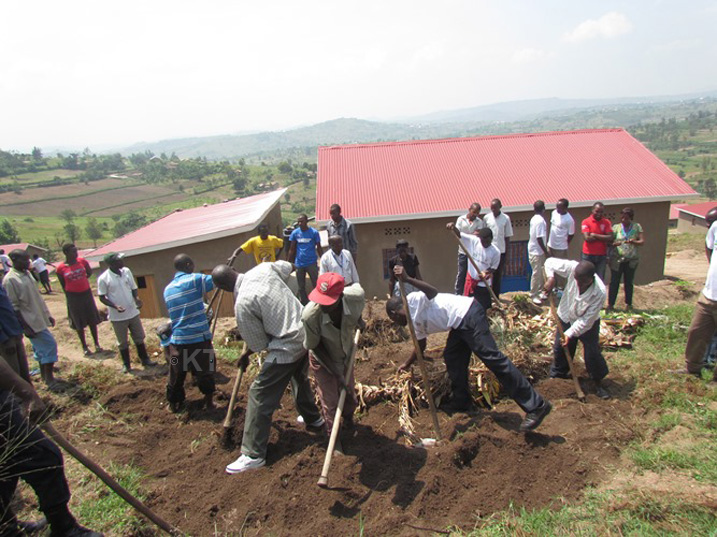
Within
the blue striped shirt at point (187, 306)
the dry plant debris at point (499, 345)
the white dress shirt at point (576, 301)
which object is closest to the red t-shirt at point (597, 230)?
the dry plant debris at point (499, 345)

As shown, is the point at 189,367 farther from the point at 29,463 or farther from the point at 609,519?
the point at 609,519

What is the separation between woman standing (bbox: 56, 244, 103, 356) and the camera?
7.14m

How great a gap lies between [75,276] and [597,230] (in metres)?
8.05

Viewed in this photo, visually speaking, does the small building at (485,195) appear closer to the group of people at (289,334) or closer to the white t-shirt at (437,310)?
the group of people at (289,334)

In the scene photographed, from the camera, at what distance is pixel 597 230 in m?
7.55

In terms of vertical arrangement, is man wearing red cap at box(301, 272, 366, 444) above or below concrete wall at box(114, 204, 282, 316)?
above

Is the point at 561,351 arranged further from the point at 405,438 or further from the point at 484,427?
the point at 405,438

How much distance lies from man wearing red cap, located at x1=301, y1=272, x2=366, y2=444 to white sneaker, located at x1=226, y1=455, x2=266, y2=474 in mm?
695

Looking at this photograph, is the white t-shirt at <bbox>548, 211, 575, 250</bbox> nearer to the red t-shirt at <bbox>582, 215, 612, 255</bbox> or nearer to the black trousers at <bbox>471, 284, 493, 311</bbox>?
the red t-shirt at <bbox>582, 215, 612, 255</bbox>

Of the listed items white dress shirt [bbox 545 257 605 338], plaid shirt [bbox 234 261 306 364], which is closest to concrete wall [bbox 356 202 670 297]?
white dress shirt [bbox 545 257 605 338]

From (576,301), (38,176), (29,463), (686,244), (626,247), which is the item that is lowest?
(686,244)

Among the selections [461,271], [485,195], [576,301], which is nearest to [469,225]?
[461,271]

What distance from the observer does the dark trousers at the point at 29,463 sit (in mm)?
3213

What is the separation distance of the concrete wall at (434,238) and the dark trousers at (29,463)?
8.60m
